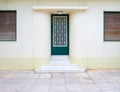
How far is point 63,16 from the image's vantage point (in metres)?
13.9

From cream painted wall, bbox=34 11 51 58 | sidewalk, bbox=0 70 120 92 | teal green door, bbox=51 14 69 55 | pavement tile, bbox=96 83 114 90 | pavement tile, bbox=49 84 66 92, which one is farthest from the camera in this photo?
teal green door, bbox=51 14 69 55

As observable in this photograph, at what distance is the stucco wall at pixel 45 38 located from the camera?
42.9 ft

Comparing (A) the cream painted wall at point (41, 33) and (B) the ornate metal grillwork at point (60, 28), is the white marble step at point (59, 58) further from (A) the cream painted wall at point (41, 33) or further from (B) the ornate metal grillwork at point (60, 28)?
(B) the ornate metal grillwork at point (60, 28)

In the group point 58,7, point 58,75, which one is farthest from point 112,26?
point 58,75

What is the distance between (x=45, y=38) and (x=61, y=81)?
343 centimetres

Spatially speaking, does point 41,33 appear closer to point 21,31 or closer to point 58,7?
point 21,31

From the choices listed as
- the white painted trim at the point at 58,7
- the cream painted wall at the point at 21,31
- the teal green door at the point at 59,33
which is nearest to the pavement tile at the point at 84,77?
the teal green door at the point at 59,33

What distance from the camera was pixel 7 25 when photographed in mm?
13234

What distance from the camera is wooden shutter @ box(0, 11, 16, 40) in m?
13.2

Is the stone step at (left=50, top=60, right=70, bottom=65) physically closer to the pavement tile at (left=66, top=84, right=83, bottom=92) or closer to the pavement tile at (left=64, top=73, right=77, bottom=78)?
the pavement tile at (left=64, top=73, right=77, bottom=78)

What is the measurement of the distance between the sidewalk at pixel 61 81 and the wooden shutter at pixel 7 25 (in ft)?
6.25

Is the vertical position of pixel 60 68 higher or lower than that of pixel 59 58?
lower

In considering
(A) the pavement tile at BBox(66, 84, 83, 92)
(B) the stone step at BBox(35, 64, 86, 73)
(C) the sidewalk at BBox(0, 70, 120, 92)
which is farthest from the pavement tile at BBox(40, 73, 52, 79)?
(A) the pavement tile at BBox(66, 84, 83, 92)

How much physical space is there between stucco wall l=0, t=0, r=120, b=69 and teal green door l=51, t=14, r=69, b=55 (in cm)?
65
